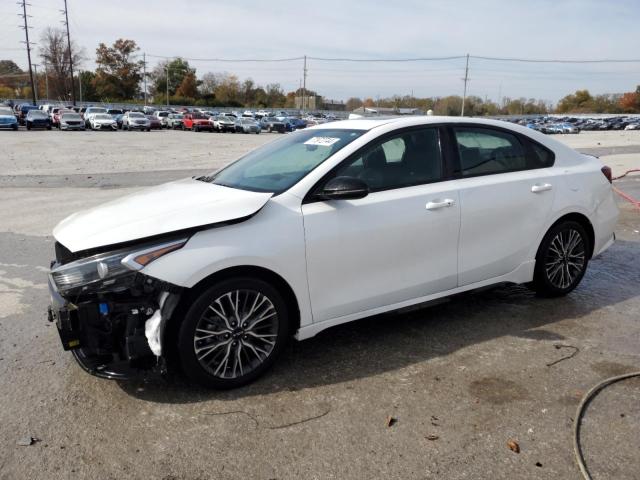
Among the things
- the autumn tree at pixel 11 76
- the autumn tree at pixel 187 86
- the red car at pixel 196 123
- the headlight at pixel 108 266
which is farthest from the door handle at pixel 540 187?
the autumn tree at pixel 11 76

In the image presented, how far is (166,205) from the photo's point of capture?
3641mm

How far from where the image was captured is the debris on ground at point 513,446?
2904 mm

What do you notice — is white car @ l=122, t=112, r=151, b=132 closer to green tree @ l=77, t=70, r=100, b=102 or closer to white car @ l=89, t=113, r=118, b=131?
white car @ l=89, t=113, r=118, b=131

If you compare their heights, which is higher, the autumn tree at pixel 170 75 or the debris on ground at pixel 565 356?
the autumn tree at pixel 170 75

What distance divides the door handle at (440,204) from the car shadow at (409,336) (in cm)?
77

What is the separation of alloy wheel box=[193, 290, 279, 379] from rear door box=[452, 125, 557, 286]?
1704 millimetres

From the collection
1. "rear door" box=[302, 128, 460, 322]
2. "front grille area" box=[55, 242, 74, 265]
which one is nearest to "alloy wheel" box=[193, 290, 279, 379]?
"rear door" box=[302, 128, 460, 322]

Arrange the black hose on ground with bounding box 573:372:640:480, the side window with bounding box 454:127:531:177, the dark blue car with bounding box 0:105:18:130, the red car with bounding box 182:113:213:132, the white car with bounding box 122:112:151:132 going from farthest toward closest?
the red car with bounding box 182:113:213:132 < the white car with bounding box 122:112:151:132 < the dark blue car with bounding box 0:105:18:130 < the side window with bounding box 454:127:531:177 < the black hose on ground with bounding box 573:372:640:480

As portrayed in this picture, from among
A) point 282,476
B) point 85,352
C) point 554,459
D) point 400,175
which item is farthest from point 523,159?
point 85,352

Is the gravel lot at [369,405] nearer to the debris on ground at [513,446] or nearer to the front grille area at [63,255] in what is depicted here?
the debris on ground at [513,446]

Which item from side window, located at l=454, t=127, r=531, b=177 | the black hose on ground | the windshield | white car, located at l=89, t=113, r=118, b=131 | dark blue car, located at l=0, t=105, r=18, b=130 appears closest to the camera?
the black hose on ground

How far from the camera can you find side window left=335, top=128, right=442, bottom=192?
3.96 meters

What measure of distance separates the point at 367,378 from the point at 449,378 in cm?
55

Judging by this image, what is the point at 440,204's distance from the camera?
4.12 m
